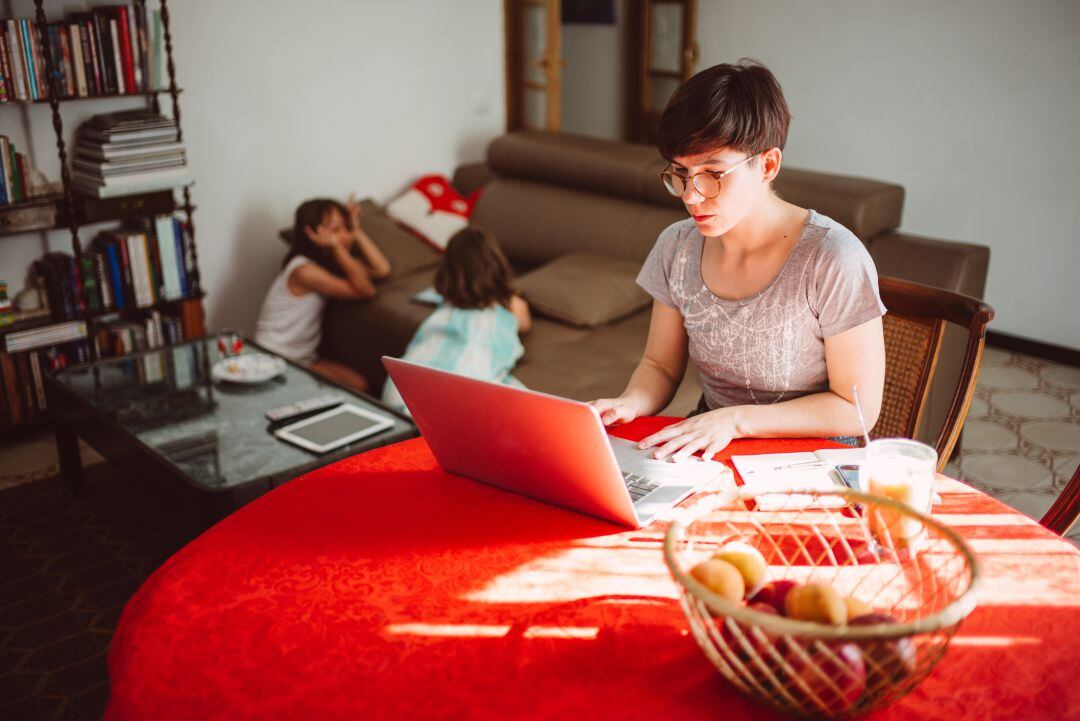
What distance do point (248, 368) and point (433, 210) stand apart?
153 centimetres

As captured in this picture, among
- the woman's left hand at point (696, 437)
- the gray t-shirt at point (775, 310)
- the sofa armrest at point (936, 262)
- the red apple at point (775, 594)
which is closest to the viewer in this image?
the red apple at point (775, 594)

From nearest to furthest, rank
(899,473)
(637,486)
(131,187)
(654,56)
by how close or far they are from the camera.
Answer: (899,473), (637,486), (131,187), (654,56)

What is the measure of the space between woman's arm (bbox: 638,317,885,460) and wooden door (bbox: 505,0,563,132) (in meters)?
3.49

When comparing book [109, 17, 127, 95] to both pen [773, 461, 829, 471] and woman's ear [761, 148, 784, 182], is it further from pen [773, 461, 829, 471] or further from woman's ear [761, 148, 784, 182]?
pen [773, 461, 829, 471]

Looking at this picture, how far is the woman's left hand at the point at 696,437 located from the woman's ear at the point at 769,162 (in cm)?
39

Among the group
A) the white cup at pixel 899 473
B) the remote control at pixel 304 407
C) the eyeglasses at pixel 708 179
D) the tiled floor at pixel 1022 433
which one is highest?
the eyeglasses at pixel 708 179

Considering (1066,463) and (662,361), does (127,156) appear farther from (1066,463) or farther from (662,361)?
(1066,463)

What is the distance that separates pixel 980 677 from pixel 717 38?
15.0ft

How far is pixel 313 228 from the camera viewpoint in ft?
11.4

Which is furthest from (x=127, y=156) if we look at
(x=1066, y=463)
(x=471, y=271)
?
(x=1066, y=463)

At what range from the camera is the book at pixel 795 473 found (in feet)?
4.13

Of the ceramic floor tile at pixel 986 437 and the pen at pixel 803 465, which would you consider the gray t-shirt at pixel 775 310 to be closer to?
the pen at pixel 803 465

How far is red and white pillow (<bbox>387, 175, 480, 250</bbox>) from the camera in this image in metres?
4.07

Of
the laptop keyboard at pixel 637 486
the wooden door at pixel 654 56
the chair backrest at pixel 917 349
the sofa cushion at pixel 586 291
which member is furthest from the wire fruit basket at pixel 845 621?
the wooden door at pixel 654 56
